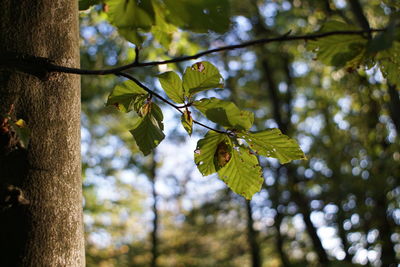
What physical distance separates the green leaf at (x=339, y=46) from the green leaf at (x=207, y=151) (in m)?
0.31

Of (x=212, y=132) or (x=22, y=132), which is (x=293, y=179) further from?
(x=22, y=132)

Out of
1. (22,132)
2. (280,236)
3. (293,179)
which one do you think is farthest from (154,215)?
(22,132)

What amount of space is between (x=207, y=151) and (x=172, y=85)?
19cm

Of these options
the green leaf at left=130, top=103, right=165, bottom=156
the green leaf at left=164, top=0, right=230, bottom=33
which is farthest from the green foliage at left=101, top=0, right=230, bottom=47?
the green leaf at left=130, top=103, right=165, bottom=156

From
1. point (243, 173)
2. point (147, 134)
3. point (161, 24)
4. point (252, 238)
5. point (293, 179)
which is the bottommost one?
point (252, 238)

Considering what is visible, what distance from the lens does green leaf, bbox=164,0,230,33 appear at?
0.56 meters

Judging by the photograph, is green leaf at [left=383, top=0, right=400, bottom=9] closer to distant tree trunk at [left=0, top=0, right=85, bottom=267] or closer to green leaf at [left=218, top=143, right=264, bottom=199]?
green leaf at [left=218, top=143, right=264, bottom=199]

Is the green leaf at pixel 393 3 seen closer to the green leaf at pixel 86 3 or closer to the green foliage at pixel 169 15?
the green foliage at pixel 169 15

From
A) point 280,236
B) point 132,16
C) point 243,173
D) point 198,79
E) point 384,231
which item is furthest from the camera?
point 280,236


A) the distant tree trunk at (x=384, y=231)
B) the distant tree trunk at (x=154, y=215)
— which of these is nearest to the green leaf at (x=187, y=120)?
the distant tree trunk at (x=384, y=231)

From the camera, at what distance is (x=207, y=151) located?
0.90 meters

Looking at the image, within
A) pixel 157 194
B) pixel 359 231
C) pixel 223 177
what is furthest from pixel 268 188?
pixel 223 177

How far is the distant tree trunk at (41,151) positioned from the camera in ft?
2.18

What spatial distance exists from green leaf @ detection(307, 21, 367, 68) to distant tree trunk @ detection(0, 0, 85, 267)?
0.58 metres
